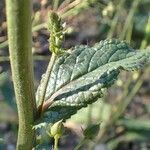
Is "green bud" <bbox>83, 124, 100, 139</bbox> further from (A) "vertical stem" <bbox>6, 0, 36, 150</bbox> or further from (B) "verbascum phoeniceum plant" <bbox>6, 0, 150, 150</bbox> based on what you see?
(A) "vertical stem" <bbox>6, 0, 36, 150</bbox>

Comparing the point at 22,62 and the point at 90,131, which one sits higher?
the point at 22,62

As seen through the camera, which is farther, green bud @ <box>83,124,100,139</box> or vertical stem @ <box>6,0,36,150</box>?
green bud @ <box>83,124,100,139</box>

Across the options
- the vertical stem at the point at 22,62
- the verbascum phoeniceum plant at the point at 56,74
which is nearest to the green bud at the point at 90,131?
the verbascum phoeniceum plant at the point at 56,74

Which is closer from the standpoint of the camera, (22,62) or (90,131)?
(22,62)

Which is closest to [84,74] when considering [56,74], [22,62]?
[56,74]

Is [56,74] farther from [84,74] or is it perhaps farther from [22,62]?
[22,62]

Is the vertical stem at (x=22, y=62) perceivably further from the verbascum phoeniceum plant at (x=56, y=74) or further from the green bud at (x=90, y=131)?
the green bud at (x=90, y=131)


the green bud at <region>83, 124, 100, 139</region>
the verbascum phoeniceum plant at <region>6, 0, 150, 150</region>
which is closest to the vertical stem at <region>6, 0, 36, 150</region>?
the verbascum phoeniceum plant at <region>6, 0, 150, 150</region>
